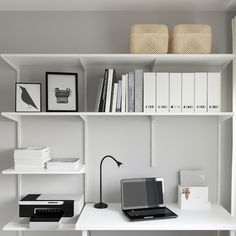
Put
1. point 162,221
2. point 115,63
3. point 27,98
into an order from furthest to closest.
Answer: point 115,63 → point 27,98 → point 162,221

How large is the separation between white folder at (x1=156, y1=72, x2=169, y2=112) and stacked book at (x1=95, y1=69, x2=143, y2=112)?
117 millimetres

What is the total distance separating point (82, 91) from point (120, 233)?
1.14 m

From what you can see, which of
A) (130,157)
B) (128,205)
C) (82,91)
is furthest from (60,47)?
(128,205)

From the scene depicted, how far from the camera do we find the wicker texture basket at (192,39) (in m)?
2.14

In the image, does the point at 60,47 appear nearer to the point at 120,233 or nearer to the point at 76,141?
the point at 76,141

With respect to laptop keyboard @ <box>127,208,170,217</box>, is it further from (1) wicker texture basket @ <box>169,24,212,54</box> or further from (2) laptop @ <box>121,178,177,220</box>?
(1) wicker texture basket @ <box>169,24,212,54</box>

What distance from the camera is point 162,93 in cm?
216

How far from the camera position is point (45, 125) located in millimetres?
2428

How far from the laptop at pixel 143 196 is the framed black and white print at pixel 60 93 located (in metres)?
0.67

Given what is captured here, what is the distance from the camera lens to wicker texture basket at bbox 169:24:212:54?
2.14 metres

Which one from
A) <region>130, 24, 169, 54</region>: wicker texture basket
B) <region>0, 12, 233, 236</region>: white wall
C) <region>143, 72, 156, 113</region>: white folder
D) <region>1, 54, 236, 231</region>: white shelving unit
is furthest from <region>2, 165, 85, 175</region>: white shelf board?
<region>130, 24, 169, 54</region>: wicker texture basket

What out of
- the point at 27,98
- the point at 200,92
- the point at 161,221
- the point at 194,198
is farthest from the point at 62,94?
the point at 194,198

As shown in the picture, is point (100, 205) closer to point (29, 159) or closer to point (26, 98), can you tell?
point (29, 159)

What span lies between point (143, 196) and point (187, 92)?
2.62 ft
